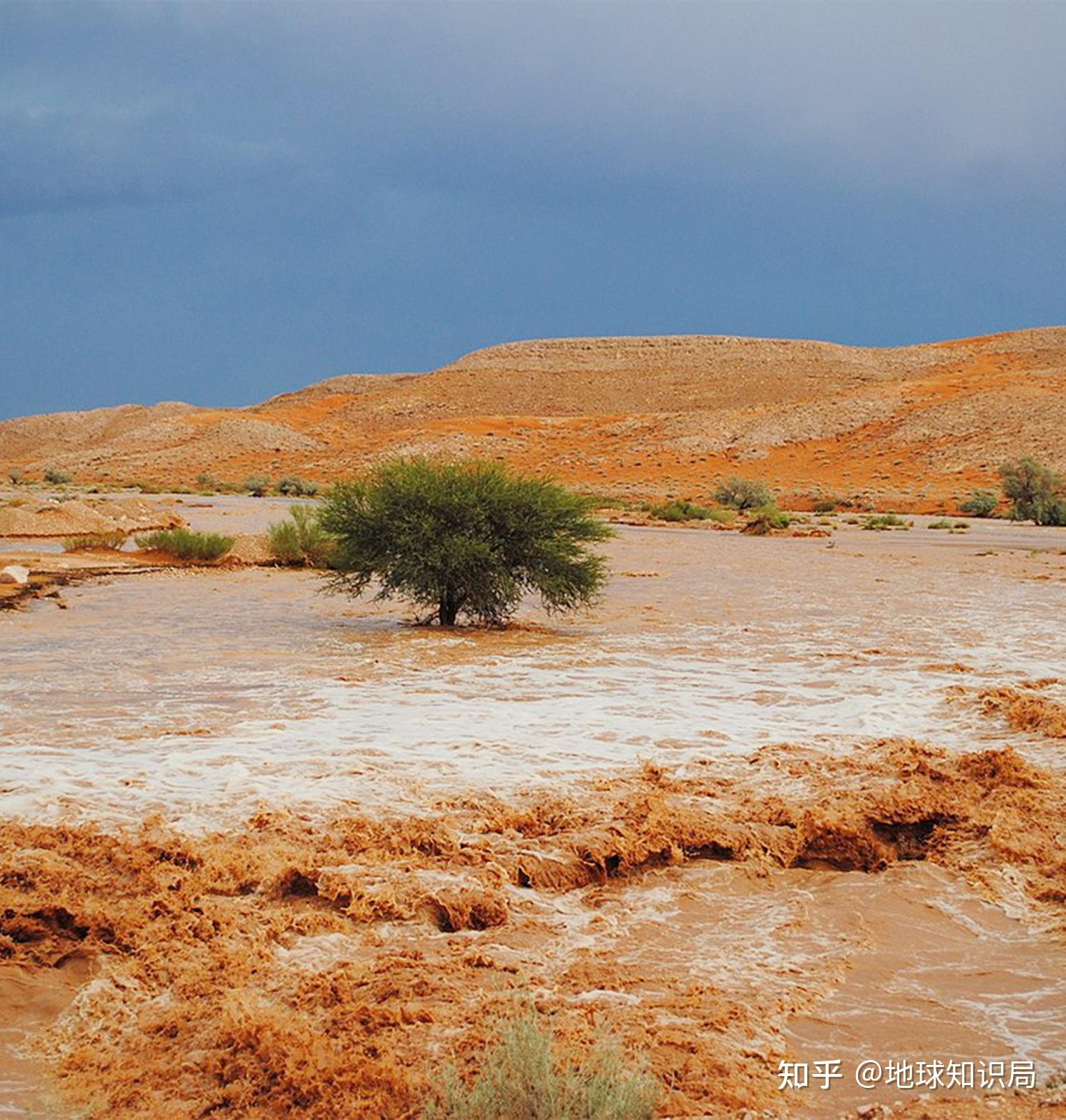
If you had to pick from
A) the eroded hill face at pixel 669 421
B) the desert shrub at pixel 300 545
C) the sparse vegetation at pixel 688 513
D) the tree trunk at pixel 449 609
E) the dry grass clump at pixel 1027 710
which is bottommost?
the dry grass clump at pixel 1027 710

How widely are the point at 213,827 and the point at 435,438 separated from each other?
8123 centimetres

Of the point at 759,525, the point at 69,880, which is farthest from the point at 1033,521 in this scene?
the point at 69,880

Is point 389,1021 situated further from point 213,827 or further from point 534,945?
point 213,827

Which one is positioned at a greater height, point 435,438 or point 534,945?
point 435,438

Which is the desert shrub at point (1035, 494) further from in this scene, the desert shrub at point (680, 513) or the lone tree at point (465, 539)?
the lone tree at point (465, 539)

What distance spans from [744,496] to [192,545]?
34.2 m

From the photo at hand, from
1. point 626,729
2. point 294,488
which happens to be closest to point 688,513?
point 294,488

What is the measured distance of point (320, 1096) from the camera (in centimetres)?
401

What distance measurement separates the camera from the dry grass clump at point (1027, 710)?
29.8 ft

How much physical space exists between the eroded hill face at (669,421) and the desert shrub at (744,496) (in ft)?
14.2

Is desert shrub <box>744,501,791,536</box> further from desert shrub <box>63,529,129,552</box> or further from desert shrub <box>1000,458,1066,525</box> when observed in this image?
desert shrub <box>63,529,129,552</box>

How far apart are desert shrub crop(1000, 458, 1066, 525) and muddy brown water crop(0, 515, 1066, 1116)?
25.3m

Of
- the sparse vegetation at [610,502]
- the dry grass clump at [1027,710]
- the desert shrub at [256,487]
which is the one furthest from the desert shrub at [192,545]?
the desert shrub at [256,487]

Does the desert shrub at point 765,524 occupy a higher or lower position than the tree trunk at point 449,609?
higher
